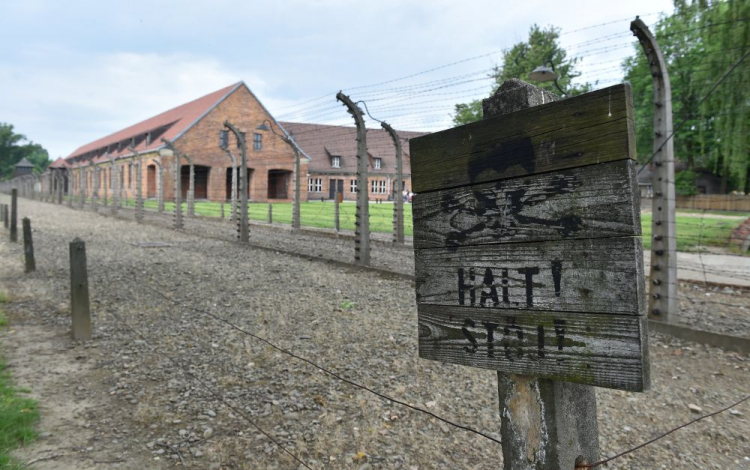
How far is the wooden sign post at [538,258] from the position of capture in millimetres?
1240

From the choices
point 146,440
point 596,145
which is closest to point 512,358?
point 596,145

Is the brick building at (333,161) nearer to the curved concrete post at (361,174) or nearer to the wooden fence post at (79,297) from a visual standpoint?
the curved concrete post at (361,174)

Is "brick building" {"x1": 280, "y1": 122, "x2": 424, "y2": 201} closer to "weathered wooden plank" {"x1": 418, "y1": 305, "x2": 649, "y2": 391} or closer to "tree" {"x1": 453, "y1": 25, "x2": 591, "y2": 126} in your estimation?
"tree" {"x1": 453, "y1": 25, "x2": 591, "y2": 126}

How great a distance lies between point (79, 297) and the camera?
531 centimetres

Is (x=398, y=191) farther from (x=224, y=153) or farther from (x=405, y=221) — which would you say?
(x=224, y=153)

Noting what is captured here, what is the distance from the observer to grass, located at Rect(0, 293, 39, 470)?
300 centimetres

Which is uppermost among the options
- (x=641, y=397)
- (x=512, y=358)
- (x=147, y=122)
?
(x=147, y=122)

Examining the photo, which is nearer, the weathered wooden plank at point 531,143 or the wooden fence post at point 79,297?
the weathered wooden plank at point 531,143

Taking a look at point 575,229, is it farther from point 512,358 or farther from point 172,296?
point 172,296

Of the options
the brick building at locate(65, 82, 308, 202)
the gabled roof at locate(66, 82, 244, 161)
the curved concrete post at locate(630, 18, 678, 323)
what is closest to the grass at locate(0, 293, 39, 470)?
the curved concrete post at locate(630, 18, 678, 323)

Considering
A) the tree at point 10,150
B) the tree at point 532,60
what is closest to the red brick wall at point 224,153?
the tree at point 532,60

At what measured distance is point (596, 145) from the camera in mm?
1267

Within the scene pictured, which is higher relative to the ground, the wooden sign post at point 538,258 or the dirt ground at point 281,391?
the wooden sign post at point 538,258

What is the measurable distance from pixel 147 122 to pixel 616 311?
59992 millimetres
